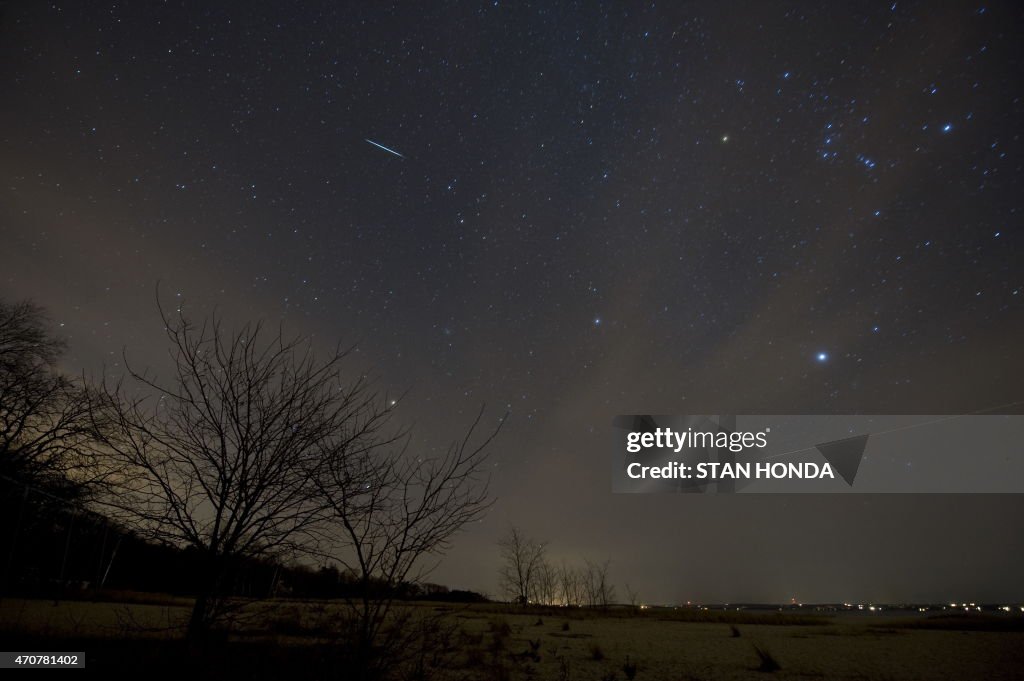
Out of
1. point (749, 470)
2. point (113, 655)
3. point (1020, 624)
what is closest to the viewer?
point (113, 655)

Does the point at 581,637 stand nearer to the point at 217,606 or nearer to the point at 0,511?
the point at 217,606

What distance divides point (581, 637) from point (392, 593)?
1137 cm

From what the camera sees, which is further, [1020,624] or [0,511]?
[1020,624]

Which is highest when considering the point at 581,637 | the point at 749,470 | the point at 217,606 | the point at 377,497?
the point at 749,470

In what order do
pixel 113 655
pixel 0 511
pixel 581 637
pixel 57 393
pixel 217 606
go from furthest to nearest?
pixel 57 393, pixel 581 637, pixel 0 511, pixel 113 655, pixel 217 606

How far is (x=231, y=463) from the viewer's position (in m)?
4.38

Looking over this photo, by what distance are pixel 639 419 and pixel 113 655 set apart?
1525 cm

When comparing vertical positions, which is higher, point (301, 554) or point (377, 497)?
point (377, 497)

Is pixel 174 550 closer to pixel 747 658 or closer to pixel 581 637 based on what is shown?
pixel 747 658

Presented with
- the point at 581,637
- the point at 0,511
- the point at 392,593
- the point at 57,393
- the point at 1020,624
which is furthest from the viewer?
the point at 1020,624

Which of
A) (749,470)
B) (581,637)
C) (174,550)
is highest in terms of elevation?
(749,470)

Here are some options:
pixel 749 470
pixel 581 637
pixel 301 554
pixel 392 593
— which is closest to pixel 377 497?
pixel 392 593

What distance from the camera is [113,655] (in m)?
4.98

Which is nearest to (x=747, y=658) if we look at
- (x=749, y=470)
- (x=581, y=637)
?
(x=581, y=637)
